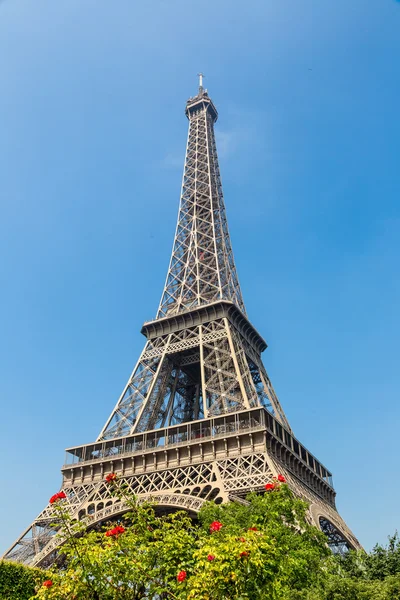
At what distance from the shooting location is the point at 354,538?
121ft

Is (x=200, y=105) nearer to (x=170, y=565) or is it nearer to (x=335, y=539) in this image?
(x=335, y=539)

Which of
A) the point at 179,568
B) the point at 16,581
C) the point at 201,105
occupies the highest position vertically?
the point at 201,105

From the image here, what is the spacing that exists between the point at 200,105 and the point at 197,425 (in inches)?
1801

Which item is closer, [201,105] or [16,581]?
[16,581]

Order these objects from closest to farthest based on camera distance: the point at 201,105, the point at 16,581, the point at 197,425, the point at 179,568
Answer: the point at 179,568 < the point at 16,581 < the point at 197,425 < the point at 201,105

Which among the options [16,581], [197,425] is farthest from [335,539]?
[16,581]

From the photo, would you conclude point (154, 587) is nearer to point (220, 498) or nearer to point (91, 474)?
point (220, 498)

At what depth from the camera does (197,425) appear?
34500 millimetres

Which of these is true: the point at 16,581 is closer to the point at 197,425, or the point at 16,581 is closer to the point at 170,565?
the point at 170,565

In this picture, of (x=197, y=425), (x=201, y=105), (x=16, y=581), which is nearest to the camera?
(x=16, y=581)

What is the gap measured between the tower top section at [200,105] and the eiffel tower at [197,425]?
59.6ft

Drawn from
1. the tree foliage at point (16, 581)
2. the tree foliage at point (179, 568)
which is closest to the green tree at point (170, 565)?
the tree foliage at point (179, 568)

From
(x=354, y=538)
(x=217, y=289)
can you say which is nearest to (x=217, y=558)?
(x=354, y=538)

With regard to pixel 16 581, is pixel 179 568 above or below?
below
